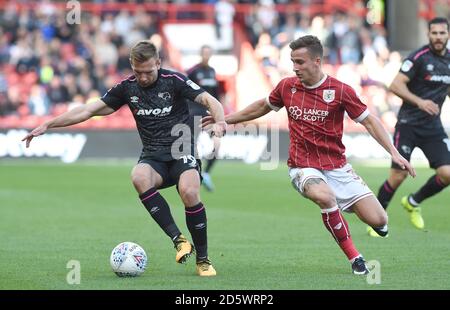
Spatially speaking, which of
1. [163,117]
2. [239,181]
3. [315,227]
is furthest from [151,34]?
[163,117]

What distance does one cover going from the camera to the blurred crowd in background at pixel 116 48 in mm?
27000

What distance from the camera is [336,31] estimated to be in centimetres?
3034

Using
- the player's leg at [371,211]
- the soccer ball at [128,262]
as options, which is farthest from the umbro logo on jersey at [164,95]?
the player's leg at [371,211]

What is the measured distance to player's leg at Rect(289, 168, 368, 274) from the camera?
8.81 meters

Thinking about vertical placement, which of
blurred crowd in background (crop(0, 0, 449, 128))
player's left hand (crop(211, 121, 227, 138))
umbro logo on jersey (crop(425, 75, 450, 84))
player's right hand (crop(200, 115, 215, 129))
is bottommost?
blurred crowd in background (crop(0, 0, 449, 128))

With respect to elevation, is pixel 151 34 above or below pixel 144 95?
below

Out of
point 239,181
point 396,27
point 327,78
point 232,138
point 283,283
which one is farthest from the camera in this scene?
point 396,27

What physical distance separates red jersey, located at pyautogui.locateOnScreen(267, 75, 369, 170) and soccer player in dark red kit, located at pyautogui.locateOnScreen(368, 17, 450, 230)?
293 centimetres

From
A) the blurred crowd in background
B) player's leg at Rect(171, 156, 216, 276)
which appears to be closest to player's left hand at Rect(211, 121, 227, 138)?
player's leg at Rect(171, 156, 216, 276)

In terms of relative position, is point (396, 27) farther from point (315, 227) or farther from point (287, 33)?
point (315, 227)

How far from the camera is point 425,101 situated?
11.7 m

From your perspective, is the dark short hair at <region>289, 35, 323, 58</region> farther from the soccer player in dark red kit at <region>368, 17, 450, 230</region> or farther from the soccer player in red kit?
the soccer player in dark red kit at <region>368, 17, 450, 230</region>

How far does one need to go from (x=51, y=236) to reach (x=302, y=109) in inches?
168

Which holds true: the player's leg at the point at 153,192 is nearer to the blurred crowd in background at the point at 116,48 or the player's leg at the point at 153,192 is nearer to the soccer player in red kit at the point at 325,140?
the soccer player in red kit at the point at 325,140
